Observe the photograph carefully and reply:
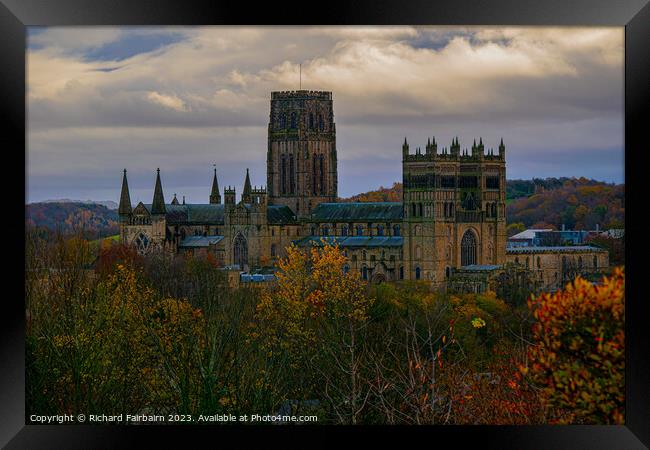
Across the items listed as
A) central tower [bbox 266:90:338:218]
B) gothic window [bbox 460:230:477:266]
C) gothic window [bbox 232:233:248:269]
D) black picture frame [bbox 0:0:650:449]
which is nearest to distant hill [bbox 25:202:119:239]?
black picture frame [bbox 0:0:650:449]

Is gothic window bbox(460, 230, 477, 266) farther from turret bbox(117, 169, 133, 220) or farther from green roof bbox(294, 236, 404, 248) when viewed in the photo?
turret bbox(117, 169, 133, 220)

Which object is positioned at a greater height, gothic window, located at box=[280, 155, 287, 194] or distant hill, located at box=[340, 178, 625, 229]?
gothic window, located at box=[280, 155, 287, 194]

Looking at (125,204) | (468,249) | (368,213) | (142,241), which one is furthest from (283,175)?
(125,204)

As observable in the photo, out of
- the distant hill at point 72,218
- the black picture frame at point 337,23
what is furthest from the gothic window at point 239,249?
the black picture frame at point 337,23

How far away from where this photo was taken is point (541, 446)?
8477mm

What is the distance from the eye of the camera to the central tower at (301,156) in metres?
53.1

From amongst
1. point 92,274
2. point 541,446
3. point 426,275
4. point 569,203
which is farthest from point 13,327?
point 426,275

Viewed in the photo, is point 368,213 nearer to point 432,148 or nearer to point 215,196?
point 432,148

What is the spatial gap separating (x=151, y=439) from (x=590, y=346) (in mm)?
3603

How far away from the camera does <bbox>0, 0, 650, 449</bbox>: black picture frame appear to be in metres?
8.37

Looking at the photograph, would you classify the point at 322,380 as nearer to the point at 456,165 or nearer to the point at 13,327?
the point at 13,327

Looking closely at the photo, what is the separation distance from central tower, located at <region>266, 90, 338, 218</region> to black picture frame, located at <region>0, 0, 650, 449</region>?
43.7 m

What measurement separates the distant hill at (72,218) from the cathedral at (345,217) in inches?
639

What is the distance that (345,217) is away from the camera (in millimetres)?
49625
